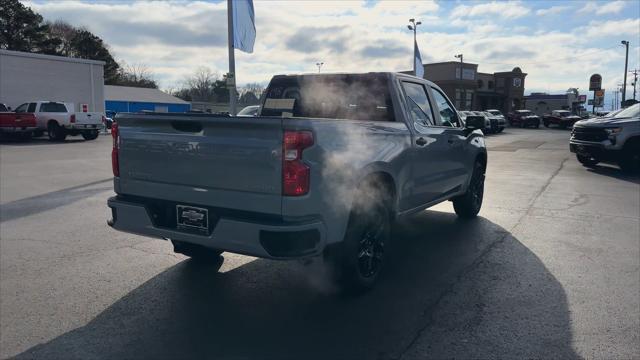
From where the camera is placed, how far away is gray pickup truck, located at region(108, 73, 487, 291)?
3.32 m

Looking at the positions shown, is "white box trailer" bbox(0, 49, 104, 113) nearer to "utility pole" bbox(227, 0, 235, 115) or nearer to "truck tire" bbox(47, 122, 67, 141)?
"truck tire" bbox(47, 122, 67, 141)

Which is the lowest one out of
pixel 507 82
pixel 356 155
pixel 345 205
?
pixel 345 205

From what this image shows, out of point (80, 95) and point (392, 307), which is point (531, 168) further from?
point (80, 95)

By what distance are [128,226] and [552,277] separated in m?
3.88

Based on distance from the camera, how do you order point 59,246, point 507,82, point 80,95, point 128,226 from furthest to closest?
point 507,82 → point 80,95 → point 59,246 → point 128,226

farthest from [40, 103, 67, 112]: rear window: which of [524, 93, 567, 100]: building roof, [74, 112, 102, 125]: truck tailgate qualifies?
[524, 93, 567, 100]: building roof

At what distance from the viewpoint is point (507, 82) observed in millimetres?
61938

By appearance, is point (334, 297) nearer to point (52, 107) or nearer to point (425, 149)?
point (425, 149)

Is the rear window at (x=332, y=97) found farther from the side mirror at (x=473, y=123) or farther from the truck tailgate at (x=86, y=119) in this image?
the truck tailgate at (x=86, y=119)

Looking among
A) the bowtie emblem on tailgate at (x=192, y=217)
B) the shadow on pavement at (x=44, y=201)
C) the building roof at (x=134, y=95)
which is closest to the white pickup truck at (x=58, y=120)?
the shadow on pavement at (x=44, y=201)

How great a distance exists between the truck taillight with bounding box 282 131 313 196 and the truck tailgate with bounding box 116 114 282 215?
0.04 m

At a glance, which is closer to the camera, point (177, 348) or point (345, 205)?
point (177, 348)

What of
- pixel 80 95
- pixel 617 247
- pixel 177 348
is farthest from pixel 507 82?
pixel 177 348

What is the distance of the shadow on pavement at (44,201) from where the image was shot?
721cm
